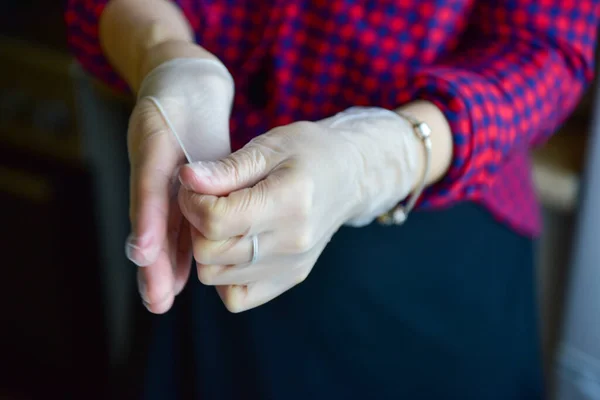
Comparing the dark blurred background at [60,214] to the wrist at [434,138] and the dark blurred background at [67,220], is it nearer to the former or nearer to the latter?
the dark blurred background at [67,220]

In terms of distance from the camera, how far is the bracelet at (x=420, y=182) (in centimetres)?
50

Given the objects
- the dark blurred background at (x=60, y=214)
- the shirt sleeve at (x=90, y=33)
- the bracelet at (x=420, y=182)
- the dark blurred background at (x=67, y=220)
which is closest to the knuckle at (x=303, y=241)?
the bracelet at (x=420, y=182)

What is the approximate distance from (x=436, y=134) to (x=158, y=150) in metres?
0.21

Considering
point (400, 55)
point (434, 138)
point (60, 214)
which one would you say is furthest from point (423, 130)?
point (60, 214)

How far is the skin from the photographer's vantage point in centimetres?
40

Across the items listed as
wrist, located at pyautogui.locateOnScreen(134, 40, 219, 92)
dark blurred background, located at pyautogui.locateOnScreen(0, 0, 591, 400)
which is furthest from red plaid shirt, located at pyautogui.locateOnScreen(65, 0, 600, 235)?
dark blurred background, located at pyautogui.locateOnScreen(0, 0, 591, 400)

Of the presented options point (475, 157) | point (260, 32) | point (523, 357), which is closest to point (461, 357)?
point (523, 357)

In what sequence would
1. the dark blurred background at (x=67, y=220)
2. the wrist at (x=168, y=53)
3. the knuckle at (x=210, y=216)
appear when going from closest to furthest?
the knuckle at (x=210, y=216), the wrist at (x=168, y=53), the dark blurred background at (x=67, y=220)

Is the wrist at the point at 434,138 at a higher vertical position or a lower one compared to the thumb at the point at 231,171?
lower

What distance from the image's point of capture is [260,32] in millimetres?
612

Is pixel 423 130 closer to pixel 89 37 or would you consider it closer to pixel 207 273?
pixel 207 273

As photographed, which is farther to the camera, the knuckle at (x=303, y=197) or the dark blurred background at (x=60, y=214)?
the dark blurred background at (x=60, y=214)

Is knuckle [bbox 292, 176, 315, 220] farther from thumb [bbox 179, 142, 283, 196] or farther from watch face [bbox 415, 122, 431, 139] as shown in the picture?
watch face [bbox 415, 122, 431, 139]

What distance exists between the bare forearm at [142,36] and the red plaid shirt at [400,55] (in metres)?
0.03
